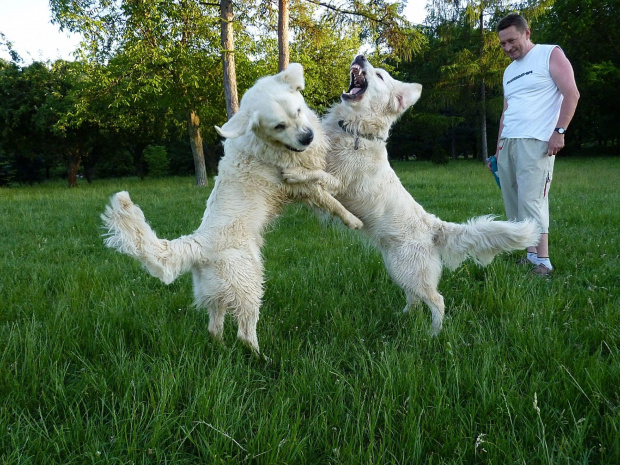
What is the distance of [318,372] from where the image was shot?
8.00 feet

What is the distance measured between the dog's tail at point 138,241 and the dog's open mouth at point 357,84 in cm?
206

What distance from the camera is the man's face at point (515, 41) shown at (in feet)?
14.7

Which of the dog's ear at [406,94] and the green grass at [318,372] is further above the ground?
the dog's ear at [406,94]

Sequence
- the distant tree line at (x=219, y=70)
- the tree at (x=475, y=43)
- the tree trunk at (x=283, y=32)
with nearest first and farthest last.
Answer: the tree trunk at (x=283, y=32), the distant tree line at (x=219, y=70), the tree at (x=475, y=43)

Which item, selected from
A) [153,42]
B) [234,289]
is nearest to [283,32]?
[153,42]

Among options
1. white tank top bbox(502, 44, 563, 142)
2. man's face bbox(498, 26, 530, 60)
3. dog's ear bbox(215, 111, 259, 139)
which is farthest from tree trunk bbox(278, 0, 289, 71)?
dog's ear bbox(215, 111, 259, 139)

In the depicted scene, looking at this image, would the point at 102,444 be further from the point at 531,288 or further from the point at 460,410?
the point at 531,288

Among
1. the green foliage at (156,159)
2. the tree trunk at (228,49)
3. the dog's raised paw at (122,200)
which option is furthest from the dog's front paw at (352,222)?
the green foliage at (156,159)

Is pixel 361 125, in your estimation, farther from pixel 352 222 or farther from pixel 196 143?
pixel 196 143

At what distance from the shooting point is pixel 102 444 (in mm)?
1875

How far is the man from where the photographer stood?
14.4ft

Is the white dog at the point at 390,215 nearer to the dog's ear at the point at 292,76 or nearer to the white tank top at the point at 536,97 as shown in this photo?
the dog's ear at the point at 292,76

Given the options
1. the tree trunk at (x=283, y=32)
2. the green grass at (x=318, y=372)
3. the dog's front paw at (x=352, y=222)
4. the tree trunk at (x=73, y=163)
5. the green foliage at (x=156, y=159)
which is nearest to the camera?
the green grass at (x=318, y=372)

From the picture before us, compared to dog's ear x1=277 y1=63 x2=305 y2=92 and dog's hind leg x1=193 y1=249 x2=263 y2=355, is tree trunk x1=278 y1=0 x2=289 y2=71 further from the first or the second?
dog's hind leg x1=193 y1=249 x2=263 y2=355
